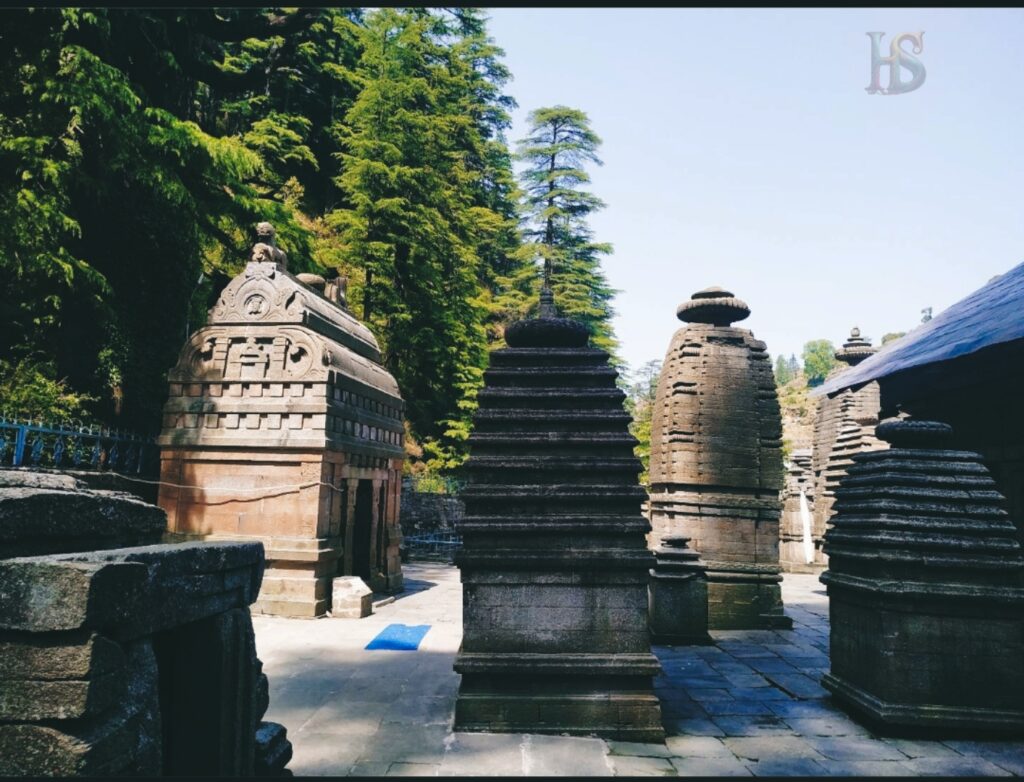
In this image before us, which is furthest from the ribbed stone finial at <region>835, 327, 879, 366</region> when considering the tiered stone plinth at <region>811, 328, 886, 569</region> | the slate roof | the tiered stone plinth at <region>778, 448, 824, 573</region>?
the slate roof

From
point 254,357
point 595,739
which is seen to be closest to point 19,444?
point 254,357

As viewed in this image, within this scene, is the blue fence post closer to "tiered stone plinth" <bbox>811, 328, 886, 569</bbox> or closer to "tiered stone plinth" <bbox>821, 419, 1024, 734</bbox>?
"tiered stone plinth" <bbox>821, 419, 1024, 734</bbox>

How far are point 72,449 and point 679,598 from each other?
8782mm

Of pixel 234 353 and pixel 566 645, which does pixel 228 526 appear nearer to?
pixel 234 353

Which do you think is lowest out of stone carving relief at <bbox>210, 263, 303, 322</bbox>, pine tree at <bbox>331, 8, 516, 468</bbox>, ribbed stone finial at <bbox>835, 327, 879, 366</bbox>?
stone carving relief at <bbox>210, 263, 303, 322</bbox>

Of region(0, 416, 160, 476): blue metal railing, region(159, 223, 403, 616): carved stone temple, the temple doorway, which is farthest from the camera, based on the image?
the temple doorway

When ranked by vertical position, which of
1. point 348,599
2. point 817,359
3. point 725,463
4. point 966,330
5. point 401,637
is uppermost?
point 817,359

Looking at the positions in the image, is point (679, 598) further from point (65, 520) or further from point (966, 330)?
point (65, 520)

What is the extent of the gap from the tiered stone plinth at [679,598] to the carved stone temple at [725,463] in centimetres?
143

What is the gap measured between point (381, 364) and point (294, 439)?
4.20 metres

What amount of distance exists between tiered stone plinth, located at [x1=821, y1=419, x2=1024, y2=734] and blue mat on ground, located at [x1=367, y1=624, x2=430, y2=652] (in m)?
4.92

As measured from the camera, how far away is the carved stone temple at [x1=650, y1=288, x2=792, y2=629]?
33.5 ft

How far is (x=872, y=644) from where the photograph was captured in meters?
5.53

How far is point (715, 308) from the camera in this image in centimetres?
1096
